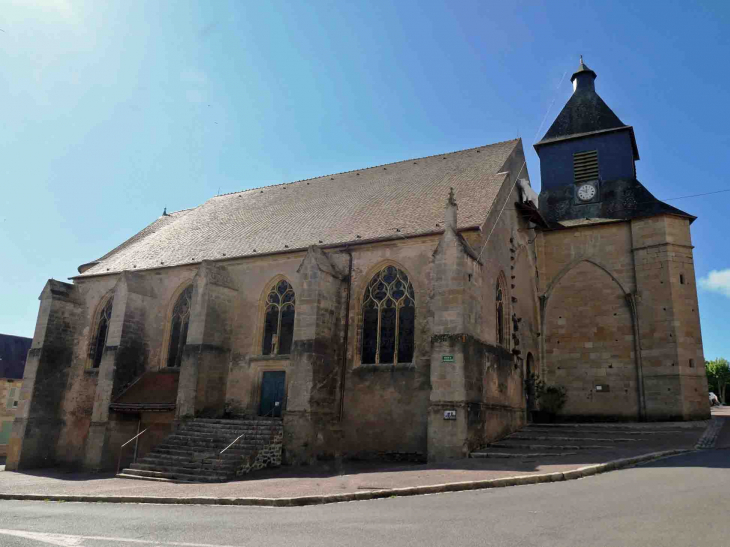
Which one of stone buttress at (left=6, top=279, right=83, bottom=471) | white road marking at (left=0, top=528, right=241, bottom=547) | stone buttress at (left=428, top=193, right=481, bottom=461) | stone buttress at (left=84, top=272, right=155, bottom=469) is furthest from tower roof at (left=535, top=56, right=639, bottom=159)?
white road marking at (left=0, top=528, right=241, bottom=547)

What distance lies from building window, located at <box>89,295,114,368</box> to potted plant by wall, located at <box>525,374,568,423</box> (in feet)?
58.1

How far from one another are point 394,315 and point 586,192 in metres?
12.0

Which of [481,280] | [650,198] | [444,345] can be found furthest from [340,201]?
[650,198]

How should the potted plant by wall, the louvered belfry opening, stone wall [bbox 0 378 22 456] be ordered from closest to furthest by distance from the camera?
1. the potted plant by wall
2. the louvered belfry opening
3. stone wall [bbox 0 378 22 456]

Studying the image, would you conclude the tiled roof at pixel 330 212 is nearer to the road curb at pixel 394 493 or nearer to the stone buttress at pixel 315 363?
the stone buttress at pixel 315 363

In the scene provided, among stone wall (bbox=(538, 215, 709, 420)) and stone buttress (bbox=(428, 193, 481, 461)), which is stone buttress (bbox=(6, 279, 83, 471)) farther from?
stone wall (bbox=(538, 215, 709, 420))

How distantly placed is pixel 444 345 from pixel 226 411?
8.64 metres

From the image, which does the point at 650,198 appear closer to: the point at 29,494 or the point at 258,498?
the point at 258,498

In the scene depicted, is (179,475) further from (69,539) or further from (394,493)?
(69,539)

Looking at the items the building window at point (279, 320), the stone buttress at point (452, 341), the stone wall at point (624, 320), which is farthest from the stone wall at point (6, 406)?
the stone wall at point (624, 320)

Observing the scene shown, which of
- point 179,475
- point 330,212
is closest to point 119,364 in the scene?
point 179,475

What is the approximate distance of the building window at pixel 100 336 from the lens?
23.8m

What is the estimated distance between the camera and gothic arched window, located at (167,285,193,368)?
72.0 ft

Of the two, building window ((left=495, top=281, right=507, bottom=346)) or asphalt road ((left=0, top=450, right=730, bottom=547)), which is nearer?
asphalt road ((left=0, top=450, right=730, bottom=547))
